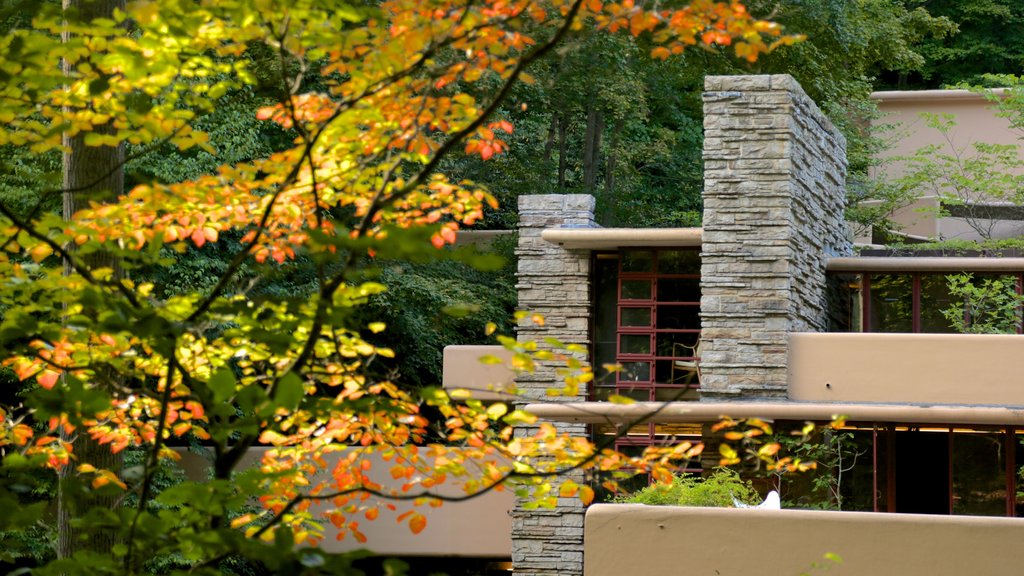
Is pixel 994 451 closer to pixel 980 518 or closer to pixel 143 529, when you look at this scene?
pixel 980 518

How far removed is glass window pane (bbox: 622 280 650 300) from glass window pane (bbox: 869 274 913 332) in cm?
313

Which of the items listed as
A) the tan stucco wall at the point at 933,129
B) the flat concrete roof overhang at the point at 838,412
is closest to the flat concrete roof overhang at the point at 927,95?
the tan stucco wall at the point at 933,129

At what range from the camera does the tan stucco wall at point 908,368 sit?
13.3m

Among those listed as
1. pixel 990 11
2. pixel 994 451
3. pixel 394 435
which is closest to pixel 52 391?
pixel 394 435

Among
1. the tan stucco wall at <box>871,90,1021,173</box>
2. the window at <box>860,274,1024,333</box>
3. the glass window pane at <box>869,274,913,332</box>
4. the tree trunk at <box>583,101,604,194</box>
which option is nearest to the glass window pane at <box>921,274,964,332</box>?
the window at <box>860,274,1024,333</box>

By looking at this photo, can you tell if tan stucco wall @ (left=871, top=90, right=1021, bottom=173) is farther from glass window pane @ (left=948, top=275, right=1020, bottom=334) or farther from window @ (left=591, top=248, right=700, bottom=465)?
window @ (left=591, top=248, right=700, bottom=465)

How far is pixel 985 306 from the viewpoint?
54.2ft

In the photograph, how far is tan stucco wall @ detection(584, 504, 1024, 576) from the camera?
10430mm

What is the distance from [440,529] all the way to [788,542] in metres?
8.19

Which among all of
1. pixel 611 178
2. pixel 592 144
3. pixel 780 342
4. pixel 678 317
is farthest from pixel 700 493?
pixel 611 178

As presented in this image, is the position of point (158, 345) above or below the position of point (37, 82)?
below

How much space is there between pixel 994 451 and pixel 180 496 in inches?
458

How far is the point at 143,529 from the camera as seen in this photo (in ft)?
13.4

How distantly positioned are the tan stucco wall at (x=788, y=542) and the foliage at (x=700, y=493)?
2.71 feet
